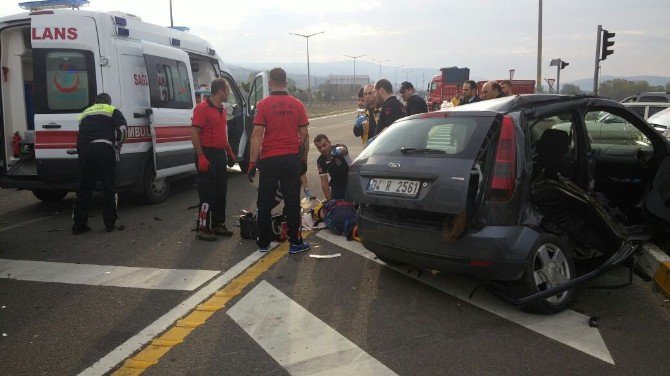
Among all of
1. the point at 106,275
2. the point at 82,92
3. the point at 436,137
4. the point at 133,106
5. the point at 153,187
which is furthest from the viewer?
Result: the point at 153,187

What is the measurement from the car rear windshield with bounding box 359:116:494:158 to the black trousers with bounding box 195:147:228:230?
2.30 m

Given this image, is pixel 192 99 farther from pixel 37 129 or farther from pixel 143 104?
pixel 37 129

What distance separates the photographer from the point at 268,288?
4297 mm

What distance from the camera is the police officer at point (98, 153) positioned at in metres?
6.12

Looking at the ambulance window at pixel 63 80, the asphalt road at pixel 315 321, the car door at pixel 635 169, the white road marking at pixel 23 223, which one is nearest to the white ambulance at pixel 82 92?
the ambulance window at pixel 63 80

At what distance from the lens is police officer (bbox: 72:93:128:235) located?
6.12 meters

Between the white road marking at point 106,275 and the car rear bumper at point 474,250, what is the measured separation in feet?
5.78

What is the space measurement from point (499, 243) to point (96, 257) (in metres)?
3.80

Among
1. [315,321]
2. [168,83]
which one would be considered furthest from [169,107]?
[315,321]

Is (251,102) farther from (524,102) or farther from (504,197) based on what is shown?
(504,197)

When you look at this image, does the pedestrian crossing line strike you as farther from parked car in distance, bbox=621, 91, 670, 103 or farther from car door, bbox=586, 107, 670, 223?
parked car in distance, bbox=621, 91, 670, 103

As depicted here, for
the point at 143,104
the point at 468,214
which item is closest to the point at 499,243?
the point at 468,214

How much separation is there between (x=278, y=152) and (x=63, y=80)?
3383mm

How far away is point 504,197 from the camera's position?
3.57 metres
